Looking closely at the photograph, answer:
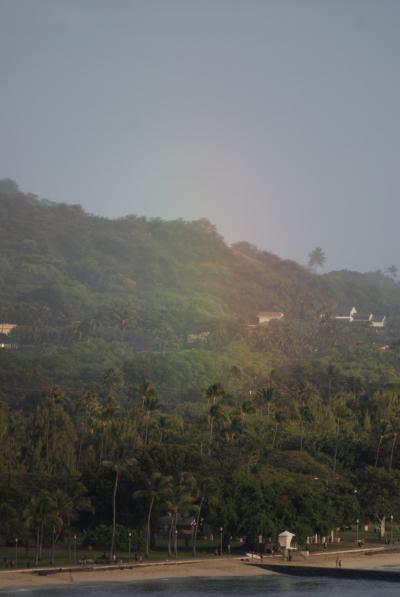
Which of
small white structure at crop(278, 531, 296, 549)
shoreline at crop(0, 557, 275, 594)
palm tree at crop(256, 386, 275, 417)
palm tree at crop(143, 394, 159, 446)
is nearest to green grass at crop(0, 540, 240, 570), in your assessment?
shoreline at crop(0, 557, 275, 594)

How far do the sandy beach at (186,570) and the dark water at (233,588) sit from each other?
→ 1425 mm

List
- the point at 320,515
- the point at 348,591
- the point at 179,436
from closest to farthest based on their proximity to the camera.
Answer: the point at 348,591
the point at 320,515
the point at 179,436

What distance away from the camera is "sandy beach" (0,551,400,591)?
99625mm

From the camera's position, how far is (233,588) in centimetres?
10244

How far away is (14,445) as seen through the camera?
437ft

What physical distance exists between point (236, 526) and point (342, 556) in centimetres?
969

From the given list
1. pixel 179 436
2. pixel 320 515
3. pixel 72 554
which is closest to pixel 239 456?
pixel 179 436

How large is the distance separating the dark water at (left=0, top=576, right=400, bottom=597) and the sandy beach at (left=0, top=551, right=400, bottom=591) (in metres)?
1.43

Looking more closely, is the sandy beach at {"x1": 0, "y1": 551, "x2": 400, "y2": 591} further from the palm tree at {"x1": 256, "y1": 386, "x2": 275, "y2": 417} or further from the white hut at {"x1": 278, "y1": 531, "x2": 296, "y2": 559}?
the palm tree at {"x1": 256, "y1": 386, "x2": 275, "y2": 417}

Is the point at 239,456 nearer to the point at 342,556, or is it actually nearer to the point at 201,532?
the point at 201,532

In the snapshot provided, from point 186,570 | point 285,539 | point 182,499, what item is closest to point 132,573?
point 186,570

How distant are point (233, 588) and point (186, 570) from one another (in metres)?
5.59

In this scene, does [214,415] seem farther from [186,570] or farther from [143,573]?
[143,573]

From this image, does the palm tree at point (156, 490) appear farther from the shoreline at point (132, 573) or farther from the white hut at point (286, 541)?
the white hut at point (286, 541)
